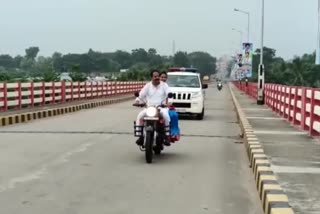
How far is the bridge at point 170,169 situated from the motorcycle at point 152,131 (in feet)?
0.88

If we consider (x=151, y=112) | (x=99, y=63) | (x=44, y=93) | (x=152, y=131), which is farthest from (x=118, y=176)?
(x=99, y=63)

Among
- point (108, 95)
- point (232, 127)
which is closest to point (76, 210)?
point (232, 127)

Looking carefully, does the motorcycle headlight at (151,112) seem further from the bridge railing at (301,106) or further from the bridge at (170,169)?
the bridge railing at (301,106)

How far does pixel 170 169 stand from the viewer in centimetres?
927

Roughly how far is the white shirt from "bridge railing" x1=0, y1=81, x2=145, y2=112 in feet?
37.7

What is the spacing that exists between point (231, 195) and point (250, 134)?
561 cm

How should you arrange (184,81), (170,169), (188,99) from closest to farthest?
(170,169) < (188,99) < (184,81)

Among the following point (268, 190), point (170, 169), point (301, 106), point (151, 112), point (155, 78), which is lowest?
point (170, 169)

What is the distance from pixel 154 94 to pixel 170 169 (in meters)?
1.75

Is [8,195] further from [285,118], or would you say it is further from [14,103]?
[14,103]

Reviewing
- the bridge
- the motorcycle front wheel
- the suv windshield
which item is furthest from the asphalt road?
the suv windshield

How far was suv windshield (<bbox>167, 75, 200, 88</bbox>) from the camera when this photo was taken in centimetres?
2093

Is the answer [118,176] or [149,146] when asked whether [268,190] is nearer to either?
[118,176]

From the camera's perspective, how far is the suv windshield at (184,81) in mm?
20927
